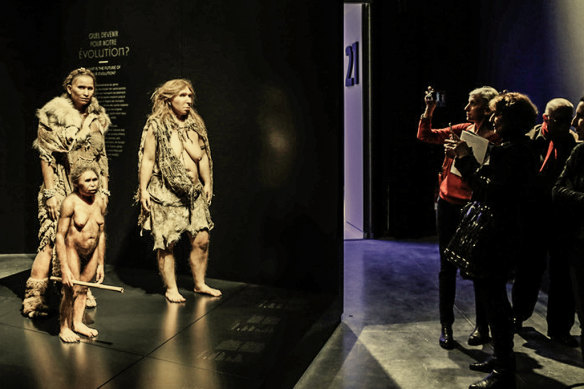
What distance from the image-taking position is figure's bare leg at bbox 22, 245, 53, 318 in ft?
14.0

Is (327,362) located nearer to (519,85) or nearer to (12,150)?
(519,85)

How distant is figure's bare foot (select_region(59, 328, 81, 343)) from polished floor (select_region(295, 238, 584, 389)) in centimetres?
138

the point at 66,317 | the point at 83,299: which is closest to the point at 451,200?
the point at 83,299

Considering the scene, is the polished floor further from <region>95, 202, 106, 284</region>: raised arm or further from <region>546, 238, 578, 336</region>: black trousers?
<region>95, 202, 106, 284</region>: raised arm

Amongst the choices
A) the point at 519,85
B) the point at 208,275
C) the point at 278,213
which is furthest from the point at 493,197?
the point at 519,85

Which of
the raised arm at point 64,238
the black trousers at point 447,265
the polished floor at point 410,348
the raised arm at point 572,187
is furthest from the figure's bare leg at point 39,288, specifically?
the raised arm at point 572,187

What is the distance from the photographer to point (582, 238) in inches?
133

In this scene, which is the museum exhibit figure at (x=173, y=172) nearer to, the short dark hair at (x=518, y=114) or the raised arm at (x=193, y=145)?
the raised arm at (x=193, y=145)

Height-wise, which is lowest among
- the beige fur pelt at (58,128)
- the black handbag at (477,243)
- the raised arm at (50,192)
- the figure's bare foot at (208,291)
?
the figure's bare foot at (208,291)

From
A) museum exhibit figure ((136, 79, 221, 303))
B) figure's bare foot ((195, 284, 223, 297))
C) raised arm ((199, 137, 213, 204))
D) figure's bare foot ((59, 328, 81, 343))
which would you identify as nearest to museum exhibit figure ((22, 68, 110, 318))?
museum exhibit figure ((136, 79, 221, 303))

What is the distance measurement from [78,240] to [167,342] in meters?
0.82

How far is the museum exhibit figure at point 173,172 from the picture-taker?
4613 mm

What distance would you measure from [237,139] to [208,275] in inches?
49.7

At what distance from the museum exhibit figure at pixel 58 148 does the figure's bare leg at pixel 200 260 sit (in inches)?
32.7
